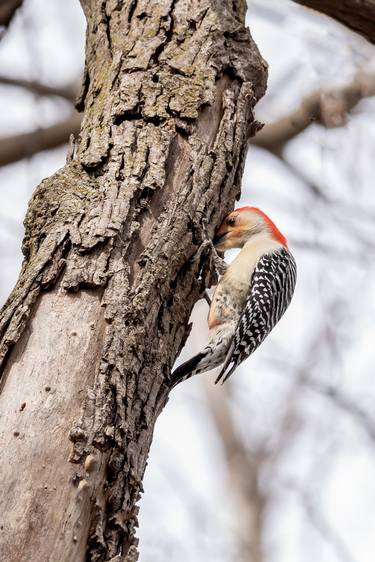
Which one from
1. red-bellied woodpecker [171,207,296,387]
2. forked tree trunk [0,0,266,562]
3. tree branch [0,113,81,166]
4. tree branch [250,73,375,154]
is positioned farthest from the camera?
tree branch [250,73,375,154]

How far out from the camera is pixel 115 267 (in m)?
2.88

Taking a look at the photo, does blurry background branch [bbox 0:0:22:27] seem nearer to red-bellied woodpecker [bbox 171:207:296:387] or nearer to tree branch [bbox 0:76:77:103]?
tree branch [bbox 0:76:77:103]

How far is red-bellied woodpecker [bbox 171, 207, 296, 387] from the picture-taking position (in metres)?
4.57

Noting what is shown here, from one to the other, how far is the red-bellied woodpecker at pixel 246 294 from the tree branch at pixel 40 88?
151 cm

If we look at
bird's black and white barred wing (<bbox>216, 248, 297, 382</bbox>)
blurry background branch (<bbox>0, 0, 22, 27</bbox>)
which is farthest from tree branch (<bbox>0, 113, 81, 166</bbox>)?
bird's black and white barred wing (<bbox>216, 248, 297, 382</bbox>)

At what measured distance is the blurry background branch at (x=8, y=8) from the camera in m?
5.19

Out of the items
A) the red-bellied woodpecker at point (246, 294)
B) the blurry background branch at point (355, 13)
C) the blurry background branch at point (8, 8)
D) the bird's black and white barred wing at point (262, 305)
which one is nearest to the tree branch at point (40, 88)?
the blurry background branch at point (8, 8)

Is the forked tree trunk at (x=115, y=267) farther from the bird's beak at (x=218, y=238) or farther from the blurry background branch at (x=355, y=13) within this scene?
the blurry background branch at (x=355, y=13)

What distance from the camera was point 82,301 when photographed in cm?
279

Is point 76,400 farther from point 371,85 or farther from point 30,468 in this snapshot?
point 371,85

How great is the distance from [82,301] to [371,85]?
3490 mm

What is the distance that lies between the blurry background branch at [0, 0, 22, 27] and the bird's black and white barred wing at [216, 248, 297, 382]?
225 centimetres

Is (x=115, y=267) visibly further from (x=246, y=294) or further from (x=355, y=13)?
(x=246, y=294)

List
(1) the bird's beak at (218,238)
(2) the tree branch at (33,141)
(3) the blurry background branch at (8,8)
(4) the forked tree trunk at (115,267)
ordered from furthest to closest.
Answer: (3) the blurry background branch at (8,8), (2) the tree branch at (33,141), (1) the bird's beak at (218,238), (4) the forked tree trunk at (115,267)
